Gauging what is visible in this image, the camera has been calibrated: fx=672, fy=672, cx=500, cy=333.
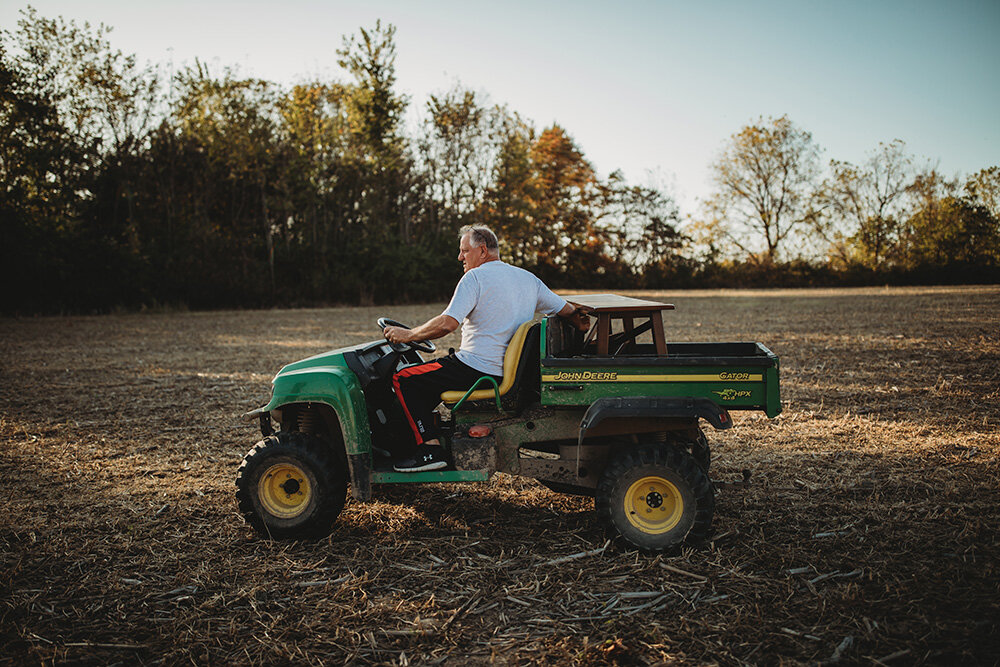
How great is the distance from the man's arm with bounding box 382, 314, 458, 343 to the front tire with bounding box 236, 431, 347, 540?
0.80 meters

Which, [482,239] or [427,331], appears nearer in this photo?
[427,331]

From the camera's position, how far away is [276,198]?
85.4 feet

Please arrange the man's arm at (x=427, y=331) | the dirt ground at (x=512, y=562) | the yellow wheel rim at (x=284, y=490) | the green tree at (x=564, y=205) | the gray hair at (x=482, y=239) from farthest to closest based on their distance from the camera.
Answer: the green tree at (x=564, y=205) < the gray hair at (x=482, y=239) < the yellow wheel rim at (x=284, y=490) < the man's arm at (x=427, y=331) < the dirt ground at (x=512, y=562)

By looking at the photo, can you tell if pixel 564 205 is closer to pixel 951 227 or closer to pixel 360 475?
pixel 951 227

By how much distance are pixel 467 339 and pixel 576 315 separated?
0.75m

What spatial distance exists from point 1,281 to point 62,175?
158 inches

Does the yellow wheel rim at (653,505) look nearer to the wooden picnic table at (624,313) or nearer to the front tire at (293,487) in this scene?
the wooden picnic table at (624,313)

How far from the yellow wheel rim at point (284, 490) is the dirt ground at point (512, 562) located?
0.67ft

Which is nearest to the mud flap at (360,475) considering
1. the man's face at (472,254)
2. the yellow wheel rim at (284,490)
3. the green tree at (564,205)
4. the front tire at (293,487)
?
the front tire at (293,487)

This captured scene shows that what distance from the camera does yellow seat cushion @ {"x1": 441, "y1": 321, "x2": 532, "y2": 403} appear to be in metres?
3.76

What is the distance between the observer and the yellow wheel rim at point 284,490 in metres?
3.90

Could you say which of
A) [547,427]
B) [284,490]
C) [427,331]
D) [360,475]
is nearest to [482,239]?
[427,331]

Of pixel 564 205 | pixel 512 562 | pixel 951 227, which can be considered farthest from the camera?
pixel 564 205

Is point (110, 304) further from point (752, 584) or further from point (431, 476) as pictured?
point (752, 584)
